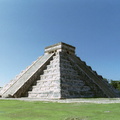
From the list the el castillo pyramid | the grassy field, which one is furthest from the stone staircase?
the grassy field

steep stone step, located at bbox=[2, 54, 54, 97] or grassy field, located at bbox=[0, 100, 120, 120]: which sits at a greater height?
steep stone step, located at bbox=[2, 54, 54, 97]

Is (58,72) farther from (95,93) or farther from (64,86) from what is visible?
(95,93)

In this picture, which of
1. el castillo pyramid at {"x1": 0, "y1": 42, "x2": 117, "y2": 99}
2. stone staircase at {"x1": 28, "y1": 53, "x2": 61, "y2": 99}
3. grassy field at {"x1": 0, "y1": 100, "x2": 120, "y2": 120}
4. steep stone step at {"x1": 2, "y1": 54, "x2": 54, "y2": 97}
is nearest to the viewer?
grassy field at {"x1": 0, "y1": 100, "x2": 120, "y2": 120}

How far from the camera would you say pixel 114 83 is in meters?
48.0

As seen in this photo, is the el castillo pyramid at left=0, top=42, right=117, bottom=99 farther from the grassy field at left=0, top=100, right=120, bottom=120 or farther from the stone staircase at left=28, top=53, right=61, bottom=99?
the grassy field at left=0, top=100, right=120, bottom=120

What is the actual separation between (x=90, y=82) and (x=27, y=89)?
8062 millimetres

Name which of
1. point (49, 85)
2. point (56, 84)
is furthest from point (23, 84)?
point (56, 84)

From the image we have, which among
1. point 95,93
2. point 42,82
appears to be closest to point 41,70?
point 42,82

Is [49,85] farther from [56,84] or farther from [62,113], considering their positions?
[62,113]

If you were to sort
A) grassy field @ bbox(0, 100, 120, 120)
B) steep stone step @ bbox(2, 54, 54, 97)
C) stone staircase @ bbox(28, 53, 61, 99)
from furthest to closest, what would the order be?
1. steep stone step @ bbox(2, 54, 54, 97)
2. stone staircase @ bbox(28, 53, 61, 99)
3. grassy field @ bbox(0, 100, 120, 120)

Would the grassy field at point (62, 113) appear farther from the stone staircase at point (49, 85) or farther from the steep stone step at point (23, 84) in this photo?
the steep stone step at point (23, 84)

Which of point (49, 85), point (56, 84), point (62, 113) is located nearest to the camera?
Answer: point (62, 113)

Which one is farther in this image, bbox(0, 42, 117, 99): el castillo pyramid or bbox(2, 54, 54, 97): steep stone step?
bbox(2, 54, 54, 97): steep stone step

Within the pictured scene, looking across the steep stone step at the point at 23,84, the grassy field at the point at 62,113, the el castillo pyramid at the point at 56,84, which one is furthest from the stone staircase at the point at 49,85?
the grassy field at the point at 62,113
